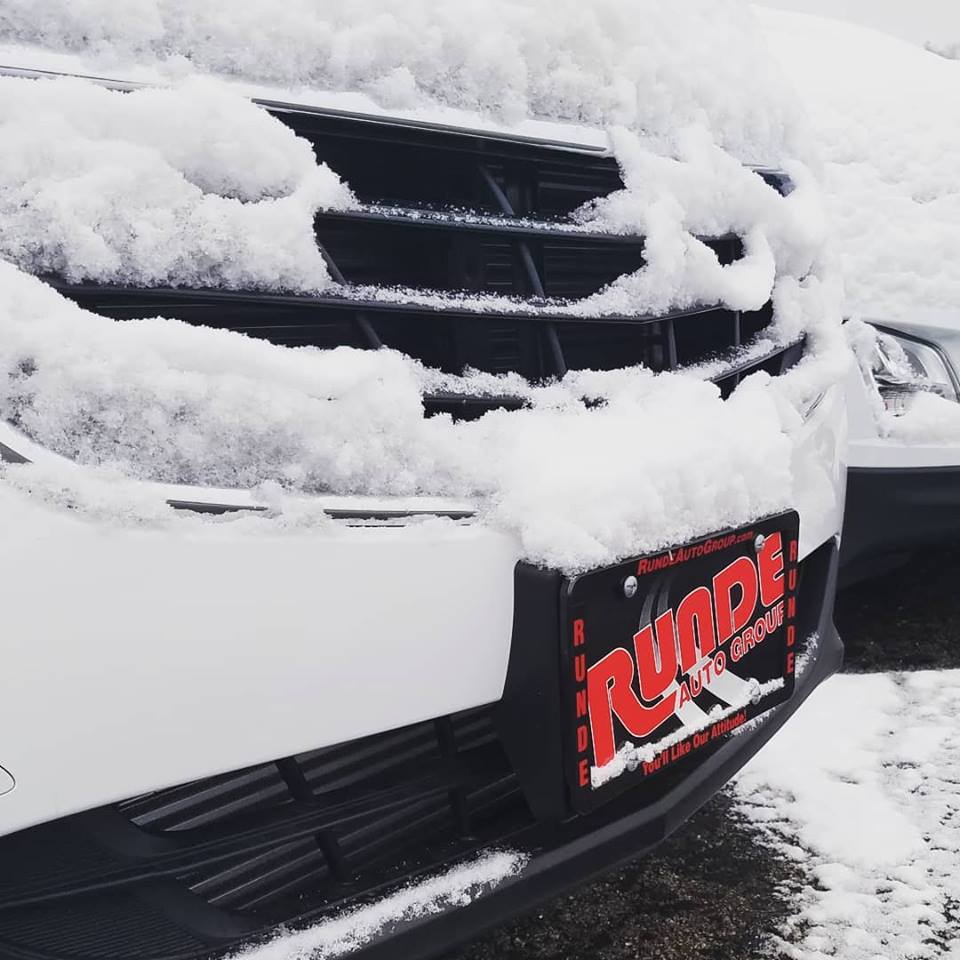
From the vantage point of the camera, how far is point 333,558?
0.96 meters

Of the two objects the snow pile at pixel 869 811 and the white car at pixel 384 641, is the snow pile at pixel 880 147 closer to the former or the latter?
the snow pile at pixel 869 811

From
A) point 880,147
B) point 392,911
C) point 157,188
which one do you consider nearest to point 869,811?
point 392,911

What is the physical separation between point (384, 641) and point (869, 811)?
4.08 ft

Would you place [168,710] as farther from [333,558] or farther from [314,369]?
[314,369]

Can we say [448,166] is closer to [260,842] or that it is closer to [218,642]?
[218,642]

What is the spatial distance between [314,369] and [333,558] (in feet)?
0.58

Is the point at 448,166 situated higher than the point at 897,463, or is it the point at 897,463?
the point at 448,166

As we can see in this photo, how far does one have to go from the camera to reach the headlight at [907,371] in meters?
2.12

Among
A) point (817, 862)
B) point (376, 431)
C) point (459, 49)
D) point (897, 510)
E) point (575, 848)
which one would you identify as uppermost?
point (459, 49)

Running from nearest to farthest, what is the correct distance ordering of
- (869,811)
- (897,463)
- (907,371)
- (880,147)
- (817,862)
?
(817,862), (869,811), (897,463), (907,371), (880,147)

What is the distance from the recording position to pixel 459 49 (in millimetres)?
1104

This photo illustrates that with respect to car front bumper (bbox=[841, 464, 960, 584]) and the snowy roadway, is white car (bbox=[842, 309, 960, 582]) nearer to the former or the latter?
car front bumper (bbox=[841, 464, 960, 584])

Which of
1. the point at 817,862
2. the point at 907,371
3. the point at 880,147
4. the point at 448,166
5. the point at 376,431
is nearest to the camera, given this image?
the point at 376,431

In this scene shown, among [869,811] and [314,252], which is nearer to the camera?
[314,252]
